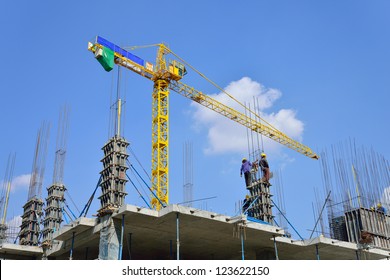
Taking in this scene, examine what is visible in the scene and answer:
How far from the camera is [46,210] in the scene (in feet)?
143

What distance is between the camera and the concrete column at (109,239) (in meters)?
30.1

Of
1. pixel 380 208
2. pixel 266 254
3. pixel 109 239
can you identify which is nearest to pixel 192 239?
pixel 266 254

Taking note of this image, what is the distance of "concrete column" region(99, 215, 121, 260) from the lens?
98.7ft

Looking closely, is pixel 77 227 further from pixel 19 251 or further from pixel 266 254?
pixel 266 254

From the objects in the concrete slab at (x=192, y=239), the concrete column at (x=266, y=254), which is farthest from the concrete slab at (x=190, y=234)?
the concrete column at (x=266, y=254)

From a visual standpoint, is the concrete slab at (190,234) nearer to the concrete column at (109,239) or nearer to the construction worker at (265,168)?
the concrete column at (109,239)

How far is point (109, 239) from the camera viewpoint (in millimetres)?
30438

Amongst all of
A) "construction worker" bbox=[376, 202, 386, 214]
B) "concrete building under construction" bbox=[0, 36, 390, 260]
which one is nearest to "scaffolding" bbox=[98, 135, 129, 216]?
"concrete building under construction" bbox=[0, 36, 390, 260]

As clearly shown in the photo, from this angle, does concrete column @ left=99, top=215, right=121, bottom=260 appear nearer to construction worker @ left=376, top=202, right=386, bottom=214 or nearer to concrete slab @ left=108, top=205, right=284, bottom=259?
concrete slab @ left=108, top=205, right=284, bottom=259

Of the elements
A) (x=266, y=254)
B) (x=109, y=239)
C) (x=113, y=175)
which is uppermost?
(x=113, y=175)

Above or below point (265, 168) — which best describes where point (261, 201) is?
below

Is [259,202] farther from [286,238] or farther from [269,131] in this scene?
[269,131]
